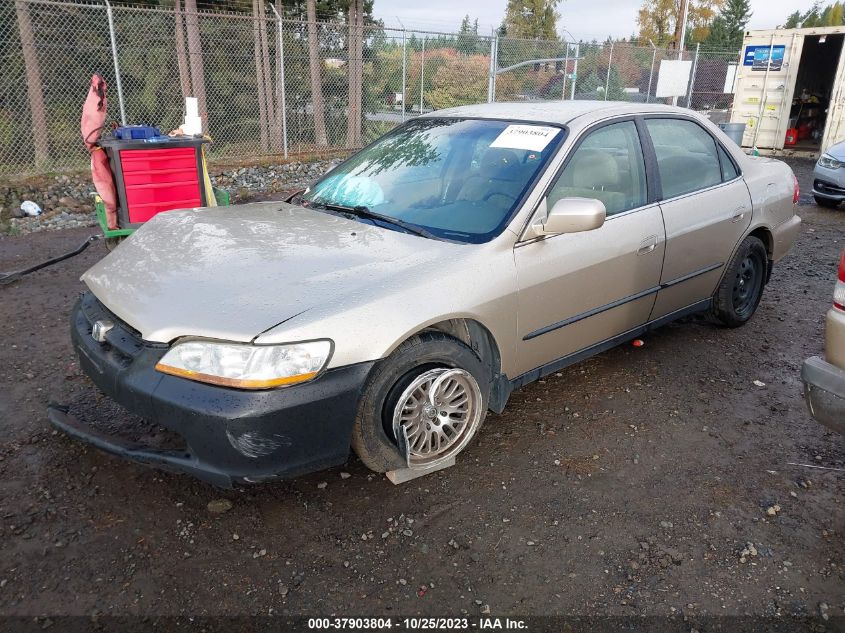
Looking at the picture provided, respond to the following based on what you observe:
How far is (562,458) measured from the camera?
319 cm

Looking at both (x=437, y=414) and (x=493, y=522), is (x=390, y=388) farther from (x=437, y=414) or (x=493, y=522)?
(x=493, y=522)

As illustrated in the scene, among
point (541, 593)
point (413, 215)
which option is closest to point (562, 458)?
point (541, 593)

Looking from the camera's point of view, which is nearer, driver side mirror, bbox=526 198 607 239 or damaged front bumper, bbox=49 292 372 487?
damaged front bumper, bbox=49 292 372 487

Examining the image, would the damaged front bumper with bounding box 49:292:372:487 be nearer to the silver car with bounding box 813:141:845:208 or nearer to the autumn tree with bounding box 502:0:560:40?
the silver car with bounding box 813:141:845:208

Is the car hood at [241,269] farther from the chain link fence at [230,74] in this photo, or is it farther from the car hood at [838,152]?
the car hood at [838,152]

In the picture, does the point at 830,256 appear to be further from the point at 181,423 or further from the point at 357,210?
the point at 181,423

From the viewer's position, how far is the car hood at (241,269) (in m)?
2.45

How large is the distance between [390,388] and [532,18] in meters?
41.8

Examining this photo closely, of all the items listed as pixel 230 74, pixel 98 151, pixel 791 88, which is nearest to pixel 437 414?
pixel 98 151

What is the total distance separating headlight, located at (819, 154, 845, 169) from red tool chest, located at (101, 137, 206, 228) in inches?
354

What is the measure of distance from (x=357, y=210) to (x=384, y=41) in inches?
409

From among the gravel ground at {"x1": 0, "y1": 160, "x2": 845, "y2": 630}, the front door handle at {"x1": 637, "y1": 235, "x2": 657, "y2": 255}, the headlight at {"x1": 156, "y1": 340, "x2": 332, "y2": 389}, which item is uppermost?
the front door handle at {"x1": 637, "y1": 235, "x2": 657, "y2": 255}

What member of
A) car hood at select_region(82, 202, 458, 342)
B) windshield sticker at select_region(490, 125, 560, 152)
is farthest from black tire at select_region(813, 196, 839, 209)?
car hood at select_region(82, 202, 458, 342)

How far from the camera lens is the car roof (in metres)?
3.54
